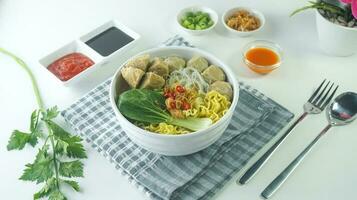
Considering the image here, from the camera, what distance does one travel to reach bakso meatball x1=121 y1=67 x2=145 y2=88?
3.22ft

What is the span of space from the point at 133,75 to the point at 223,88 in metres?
0.22

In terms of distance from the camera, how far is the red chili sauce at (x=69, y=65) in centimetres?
119

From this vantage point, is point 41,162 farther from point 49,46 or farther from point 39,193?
point 49,46

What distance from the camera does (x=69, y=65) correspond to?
121cm

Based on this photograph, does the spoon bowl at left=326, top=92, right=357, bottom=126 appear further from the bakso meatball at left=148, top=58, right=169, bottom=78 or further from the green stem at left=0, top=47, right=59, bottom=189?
the green stem at left=0, top=47, right=59, bottom=189

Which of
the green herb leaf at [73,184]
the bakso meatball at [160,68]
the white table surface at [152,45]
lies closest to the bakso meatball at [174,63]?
the bakso meatball at [160,68]

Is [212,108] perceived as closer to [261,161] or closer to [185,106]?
[185,106]

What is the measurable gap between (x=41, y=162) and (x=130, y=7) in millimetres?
711

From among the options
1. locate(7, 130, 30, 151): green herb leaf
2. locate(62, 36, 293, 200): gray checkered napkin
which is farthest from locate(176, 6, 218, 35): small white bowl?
locate(7, 130, 30, 151): green herb leaf

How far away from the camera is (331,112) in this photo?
1090 millimetres

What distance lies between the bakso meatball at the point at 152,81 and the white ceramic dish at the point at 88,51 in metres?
Answer: 0.26

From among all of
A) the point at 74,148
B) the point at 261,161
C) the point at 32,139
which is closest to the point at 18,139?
the point at 32,139

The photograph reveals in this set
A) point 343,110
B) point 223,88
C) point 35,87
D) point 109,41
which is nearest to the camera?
point 223,88

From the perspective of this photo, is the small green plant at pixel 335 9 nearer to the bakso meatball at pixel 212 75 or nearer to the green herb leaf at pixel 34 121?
the bakso meatball at pixel 212 75
